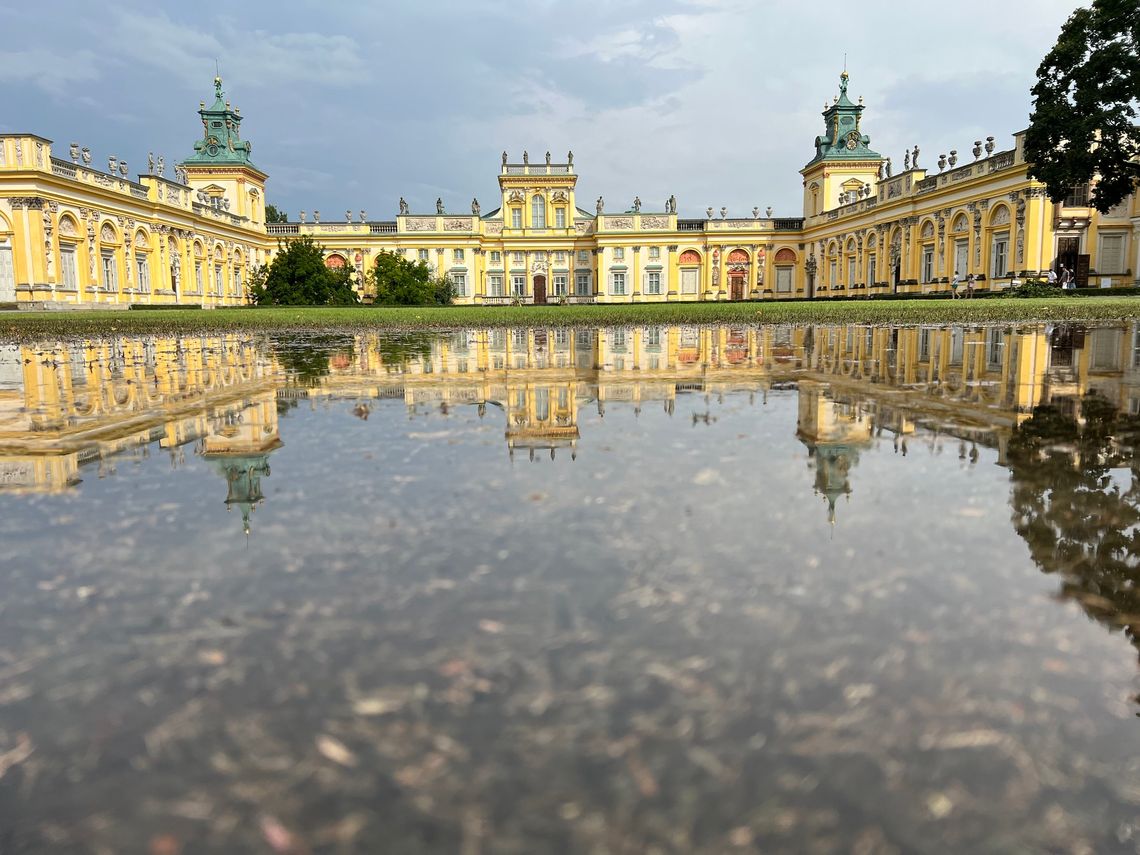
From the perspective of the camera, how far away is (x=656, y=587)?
2.16 meters

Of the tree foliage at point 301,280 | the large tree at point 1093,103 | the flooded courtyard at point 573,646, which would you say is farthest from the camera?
the tree foliage at point 301,280

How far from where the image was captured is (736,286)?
61375 mm

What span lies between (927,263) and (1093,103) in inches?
597

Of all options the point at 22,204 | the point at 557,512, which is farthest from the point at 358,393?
the point at 22,204

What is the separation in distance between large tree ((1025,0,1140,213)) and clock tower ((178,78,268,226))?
163ft

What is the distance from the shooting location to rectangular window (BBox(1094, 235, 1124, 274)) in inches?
1373

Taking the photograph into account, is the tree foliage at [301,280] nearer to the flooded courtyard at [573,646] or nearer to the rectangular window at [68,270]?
the rectangular window at [68,270]

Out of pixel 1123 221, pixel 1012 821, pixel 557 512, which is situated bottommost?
pixel 1012 821

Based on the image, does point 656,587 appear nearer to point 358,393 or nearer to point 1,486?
point 1,486

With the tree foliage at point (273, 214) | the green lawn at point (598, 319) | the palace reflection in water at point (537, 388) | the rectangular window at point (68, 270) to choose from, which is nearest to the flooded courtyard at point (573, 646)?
Answer: the palace reflection in water at point (537, 388)

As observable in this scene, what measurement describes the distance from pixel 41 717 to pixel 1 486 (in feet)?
7.81

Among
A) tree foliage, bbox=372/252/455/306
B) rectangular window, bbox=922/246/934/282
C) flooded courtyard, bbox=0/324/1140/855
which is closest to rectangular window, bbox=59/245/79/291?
tree foliage, bbox=372/252/455/306

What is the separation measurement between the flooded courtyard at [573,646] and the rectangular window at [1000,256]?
35.6 meters

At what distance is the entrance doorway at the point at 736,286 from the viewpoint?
6109cm
